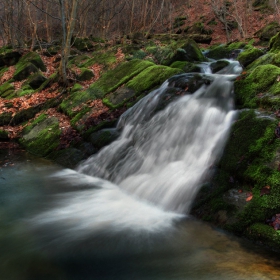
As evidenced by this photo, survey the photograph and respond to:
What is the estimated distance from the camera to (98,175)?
283 inches

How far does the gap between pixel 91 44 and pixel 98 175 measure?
15502 millimetres

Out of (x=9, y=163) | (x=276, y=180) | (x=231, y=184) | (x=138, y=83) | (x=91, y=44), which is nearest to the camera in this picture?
(x=276, y=180)

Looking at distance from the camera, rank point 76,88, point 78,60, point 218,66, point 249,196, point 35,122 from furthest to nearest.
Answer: point 78,60 < point 76,88 < point 35,122 < point 218,66 < point 249,196

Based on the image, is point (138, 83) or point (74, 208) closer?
point (74, 208)

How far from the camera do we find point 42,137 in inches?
386

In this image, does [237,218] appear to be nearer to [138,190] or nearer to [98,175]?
[138,190]

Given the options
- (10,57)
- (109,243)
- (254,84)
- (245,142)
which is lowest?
(109,243)

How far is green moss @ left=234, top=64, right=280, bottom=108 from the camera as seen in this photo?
6.19 meters

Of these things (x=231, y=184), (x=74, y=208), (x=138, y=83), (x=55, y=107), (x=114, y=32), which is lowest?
(x=74, y=208)

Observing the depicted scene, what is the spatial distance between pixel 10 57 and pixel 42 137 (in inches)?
448

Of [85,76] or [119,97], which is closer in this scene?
[119,97]

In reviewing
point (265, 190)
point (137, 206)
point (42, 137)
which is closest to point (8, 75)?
point (42, 137)

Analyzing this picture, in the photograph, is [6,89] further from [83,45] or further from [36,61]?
[83,45]

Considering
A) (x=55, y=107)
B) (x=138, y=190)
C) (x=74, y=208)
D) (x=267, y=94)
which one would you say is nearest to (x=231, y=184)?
(x=138, y=190)
